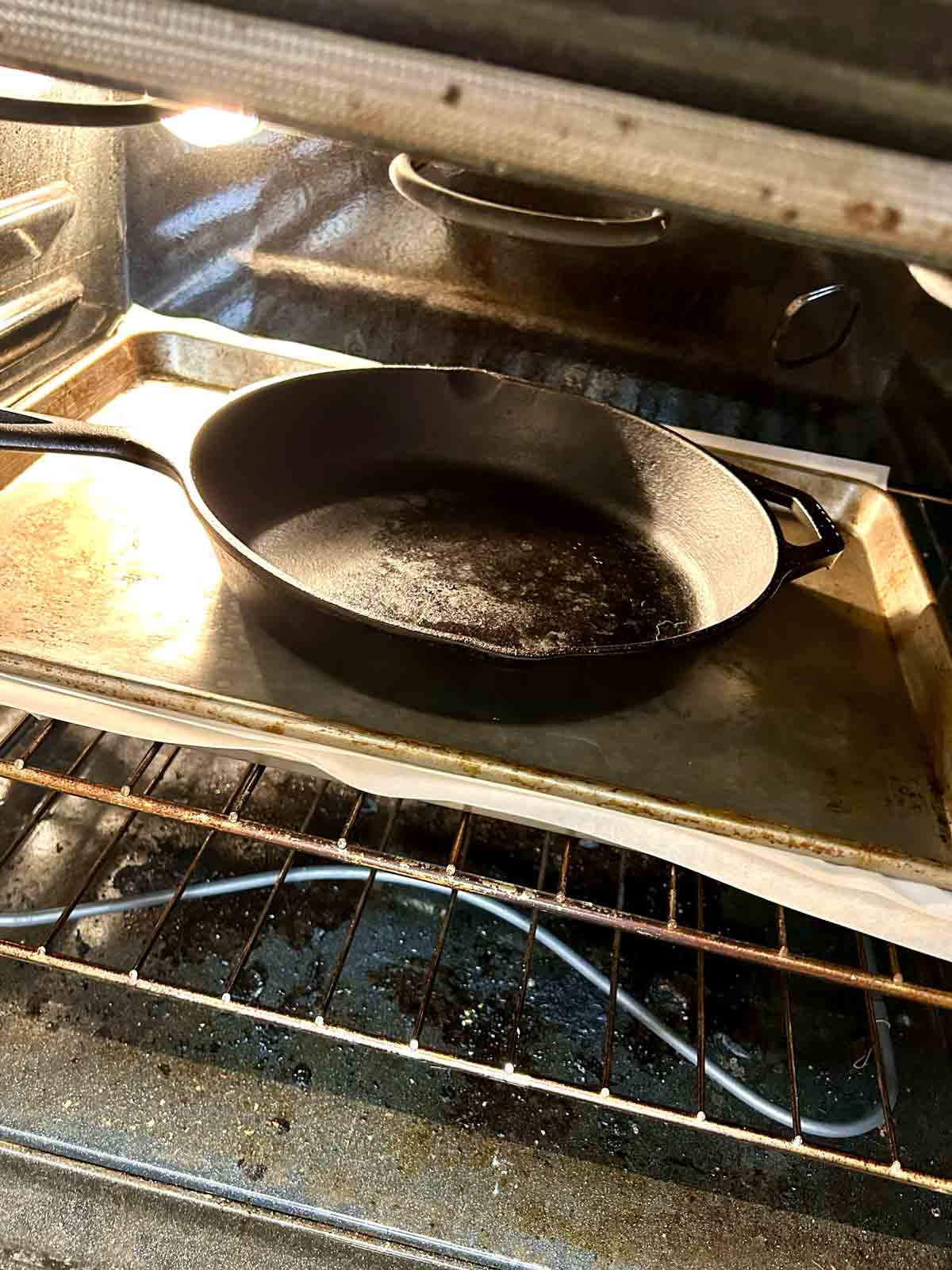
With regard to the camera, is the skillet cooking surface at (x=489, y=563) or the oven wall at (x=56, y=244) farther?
the oven wall at (x=56, y=244)

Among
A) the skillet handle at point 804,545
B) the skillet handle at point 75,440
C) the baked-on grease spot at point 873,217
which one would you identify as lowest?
the skillet handle at point 804,545

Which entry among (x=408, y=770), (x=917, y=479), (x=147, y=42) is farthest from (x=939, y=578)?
(x=147, y=42)

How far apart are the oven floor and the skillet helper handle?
61 cm

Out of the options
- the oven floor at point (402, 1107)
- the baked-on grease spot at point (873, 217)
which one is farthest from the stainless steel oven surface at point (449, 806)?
the baked-on grease spot at point (873, 217)

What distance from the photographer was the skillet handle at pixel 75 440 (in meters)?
0.60

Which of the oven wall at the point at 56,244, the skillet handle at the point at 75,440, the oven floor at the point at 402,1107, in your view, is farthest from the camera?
the oven wall at the point at 56,244

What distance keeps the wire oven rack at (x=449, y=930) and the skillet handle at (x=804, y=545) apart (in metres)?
0.25

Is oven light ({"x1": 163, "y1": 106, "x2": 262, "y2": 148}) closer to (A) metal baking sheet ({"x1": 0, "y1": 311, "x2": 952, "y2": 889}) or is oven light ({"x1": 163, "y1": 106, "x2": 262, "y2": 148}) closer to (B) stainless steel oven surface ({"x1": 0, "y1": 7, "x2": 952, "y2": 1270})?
(B) stainless steel oven surface ({"x1": 0, "y1": 7, "x2": 952, "y2": 1270})

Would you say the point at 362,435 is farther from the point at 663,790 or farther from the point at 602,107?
the point at 602,107

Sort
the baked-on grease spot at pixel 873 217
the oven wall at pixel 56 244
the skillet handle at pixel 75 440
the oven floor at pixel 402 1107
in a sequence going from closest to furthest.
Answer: the baked-on grease spot at pixel 873 217 → the skillet handle at pixel 75 440 → the oven floor at pixel 402 1107 → the oven wall at pixel 56 244

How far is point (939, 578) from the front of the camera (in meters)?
0.86

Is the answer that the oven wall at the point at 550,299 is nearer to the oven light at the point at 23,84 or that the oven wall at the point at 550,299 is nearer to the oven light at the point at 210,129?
the oven light at the point at 210,129

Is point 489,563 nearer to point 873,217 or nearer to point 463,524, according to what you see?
point 463,524

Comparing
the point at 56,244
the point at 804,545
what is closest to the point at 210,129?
the point at 56,244
